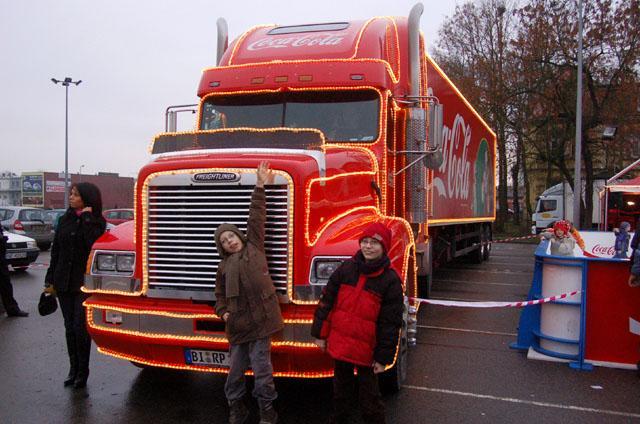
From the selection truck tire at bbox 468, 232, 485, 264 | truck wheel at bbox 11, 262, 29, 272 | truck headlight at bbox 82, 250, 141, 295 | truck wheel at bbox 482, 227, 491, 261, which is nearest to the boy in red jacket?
truck headlight at bbox 82, 250, 141, 295

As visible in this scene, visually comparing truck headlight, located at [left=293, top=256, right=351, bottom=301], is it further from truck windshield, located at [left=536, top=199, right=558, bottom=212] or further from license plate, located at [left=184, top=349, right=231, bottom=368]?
truck windshield, located at [left=536, top=199, right=558, bottom=212]

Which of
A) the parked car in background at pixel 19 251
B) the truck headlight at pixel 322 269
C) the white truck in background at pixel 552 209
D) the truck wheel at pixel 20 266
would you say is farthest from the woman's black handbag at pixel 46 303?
the white truck in background at pixel 552 209

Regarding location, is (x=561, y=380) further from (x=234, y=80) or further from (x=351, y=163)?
(x=234, y=80)

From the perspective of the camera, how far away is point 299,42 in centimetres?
695

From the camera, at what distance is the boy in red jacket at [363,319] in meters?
3.81

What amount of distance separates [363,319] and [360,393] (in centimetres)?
54

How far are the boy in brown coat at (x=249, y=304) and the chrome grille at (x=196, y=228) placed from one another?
21 centimetres

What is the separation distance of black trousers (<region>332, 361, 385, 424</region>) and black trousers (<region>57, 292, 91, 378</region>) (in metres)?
2.41

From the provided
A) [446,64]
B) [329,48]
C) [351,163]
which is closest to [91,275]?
[351,163]

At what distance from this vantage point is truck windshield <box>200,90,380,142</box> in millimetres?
6000

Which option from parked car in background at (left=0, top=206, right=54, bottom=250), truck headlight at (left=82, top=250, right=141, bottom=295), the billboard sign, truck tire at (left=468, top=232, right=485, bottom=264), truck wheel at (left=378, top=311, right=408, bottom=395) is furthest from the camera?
the billboard sign

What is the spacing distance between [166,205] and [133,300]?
0.80 metres

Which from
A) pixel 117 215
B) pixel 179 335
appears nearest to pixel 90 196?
pixel 179 335

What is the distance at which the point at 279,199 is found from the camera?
438 centimetres
